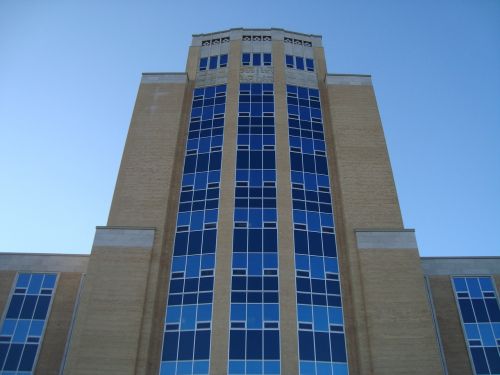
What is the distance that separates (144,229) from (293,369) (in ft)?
40.2

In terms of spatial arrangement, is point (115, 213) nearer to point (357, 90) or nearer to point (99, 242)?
point (99, 242)

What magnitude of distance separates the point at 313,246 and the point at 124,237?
460 inches

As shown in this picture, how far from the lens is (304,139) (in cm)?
3728

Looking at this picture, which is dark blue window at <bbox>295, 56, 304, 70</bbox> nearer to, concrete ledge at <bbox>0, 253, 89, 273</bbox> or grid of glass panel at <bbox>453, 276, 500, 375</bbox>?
grid of glass panel at <bbox>453, 276, 500, 375</bbox>

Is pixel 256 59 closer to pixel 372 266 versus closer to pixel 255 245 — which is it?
pixel 255 245

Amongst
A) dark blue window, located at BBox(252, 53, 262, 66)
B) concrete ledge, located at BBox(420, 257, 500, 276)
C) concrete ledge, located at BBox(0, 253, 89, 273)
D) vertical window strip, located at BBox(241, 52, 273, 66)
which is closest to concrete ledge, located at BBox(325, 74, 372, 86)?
vertical window strip, located at BBox(241, 52, 273, 66)

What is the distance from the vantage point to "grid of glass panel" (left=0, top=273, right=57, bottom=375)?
1181 inches

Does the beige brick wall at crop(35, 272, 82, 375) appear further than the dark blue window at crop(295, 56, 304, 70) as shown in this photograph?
No

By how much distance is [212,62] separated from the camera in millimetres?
43156

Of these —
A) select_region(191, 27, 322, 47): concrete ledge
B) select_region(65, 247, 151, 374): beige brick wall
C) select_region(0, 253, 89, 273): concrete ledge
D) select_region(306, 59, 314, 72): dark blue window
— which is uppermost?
select_region(191, 27, 322, 47): concrete ledge

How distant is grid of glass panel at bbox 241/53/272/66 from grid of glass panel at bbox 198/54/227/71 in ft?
5.36

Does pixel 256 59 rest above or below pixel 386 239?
above

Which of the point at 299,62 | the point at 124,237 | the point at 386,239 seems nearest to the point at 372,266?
the point at 386,239

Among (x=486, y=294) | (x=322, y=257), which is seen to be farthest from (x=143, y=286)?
(x=486, y=294)
